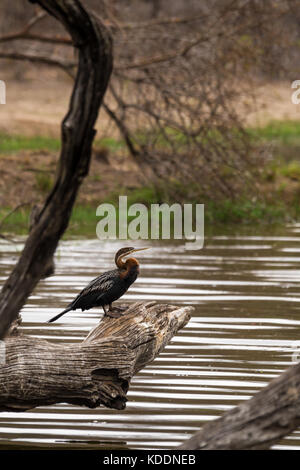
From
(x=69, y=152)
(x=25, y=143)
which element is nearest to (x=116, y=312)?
(x=69, y=152)

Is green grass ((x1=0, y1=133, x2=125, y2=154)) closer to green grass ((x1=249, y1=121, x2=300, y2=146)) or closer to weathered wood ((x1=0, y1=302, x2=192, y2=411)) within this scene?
green grass ((x1=249, y1=121, x2=300, y2=146))

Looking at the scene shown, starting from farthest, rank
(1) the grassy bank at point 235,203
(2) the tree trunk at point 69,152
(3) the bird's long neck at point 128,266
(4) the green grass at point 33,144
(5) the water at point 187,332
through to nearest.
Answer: (4) the green grass at point 33,144 < (1) the grassy bank at point 235,203 < (3) the bird's long neck at point 128,266 < (5) the water at point 187,332 < (2) the tree trunk at point 69,152

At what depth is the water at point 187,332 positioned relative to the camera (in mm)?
6371

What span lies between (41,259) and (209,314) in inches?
227

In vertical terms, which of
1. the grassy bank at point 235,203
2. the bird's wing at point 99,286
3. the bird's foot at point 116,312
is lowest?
the bird's foot at point 116,312

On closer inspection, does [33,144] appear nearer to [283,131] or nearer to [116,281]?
[283,131]

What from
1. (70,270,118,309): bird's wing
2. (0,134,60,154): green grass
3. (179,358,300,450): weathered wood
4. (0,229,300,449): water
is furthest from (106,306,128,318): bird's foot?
(0,134,60,154): green grass

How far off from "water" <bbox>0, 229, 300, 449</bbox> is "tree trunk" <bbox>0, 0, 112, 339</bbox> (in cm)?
230

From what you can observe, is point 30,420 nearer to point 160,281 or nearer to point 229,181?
point 160,281

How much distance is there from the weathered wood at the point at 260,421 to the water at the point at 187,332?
1.61 meters

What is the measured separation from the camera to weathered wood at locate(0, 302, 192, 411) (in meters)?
5.88

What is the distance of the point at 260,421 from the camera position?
4398mm

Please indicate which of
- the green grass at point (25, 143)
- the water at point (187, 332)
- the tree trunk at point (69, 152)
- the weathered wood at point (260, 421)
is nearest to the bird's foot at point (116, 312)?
the water at point (187, 332)

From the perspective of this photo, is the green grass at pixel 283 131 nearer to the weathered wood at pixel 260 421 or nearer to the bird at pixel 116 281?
the bird at pixel 116 281
